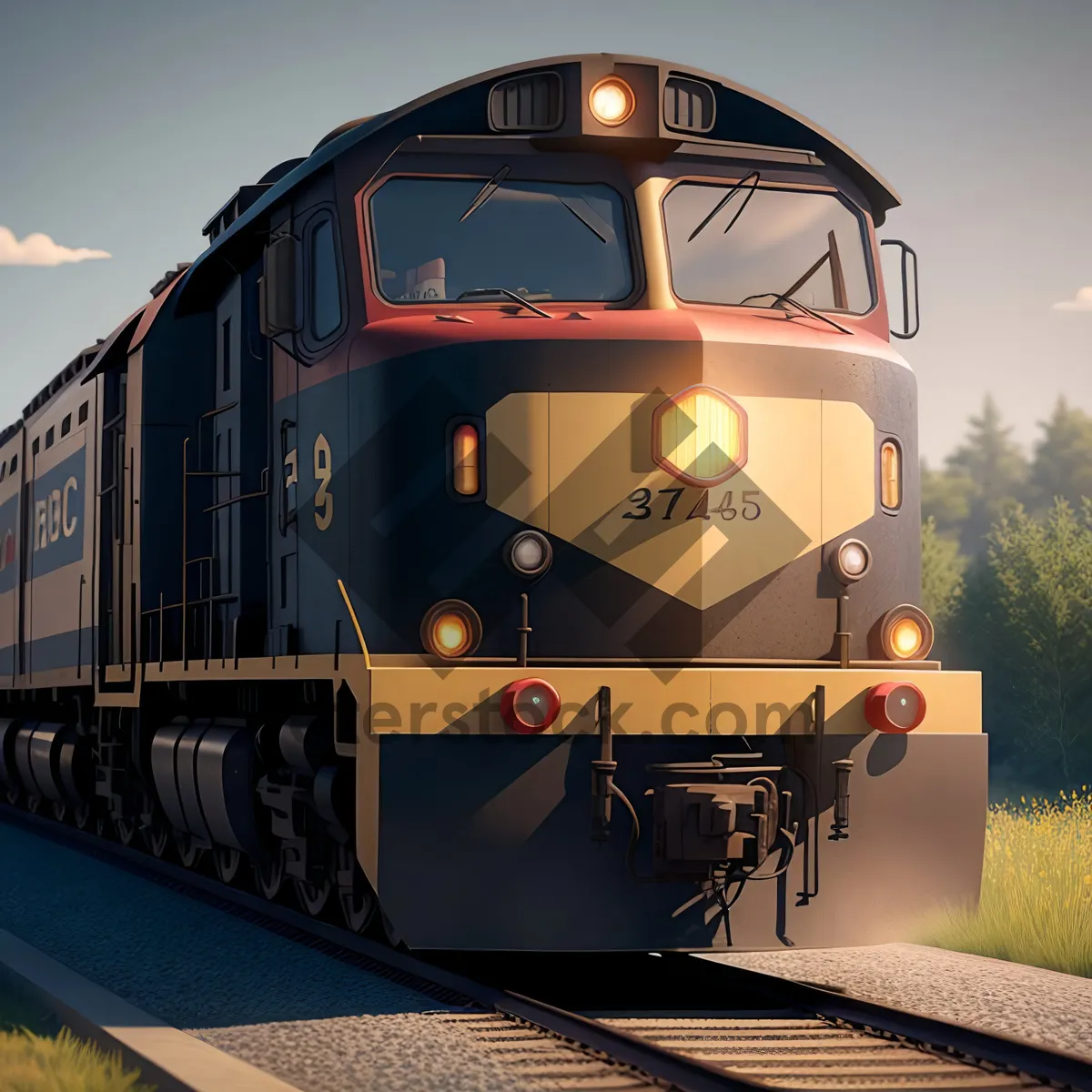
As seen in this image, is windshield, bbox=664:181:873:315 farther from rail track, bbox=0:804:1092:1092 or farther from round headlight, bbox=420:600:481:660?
rail track, bbox=0:804:1092:1092

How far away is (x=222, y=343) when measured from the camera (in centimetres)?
958

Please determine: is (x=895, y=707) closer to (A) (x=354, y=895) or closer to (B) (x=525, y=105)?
(A) (x=354, y=895)

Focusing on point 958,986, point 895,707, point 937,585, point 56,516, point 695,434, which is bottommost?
point 958,986

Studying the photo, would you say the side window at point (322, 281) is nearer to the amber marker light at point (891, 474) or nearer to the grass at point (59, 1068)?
the amber marker light at point (891, 474)

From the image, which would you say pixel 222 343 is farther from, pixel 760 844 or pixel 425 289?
pixel 760 844

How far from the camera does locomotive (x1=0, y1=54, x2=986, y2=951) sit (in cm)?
647

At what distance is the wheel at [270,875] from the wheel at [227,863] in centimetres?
44

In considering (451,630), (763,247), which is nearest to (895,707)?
(451,630)

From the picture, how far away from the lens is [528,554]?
684 cm

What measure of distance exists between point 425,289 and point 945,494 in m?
137

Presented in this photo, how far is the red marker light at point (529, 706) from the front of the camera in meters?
6.40

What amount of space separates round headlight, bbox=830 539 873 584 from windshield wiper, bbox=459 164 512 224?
2201 mm

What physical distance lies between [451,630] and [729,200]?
244cm

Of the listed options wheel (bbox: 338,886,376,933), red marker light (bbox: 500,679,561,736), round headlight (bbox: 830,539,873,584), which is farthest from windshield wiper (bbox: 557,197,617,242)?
wheel (bbox: 338,886,376,933)
